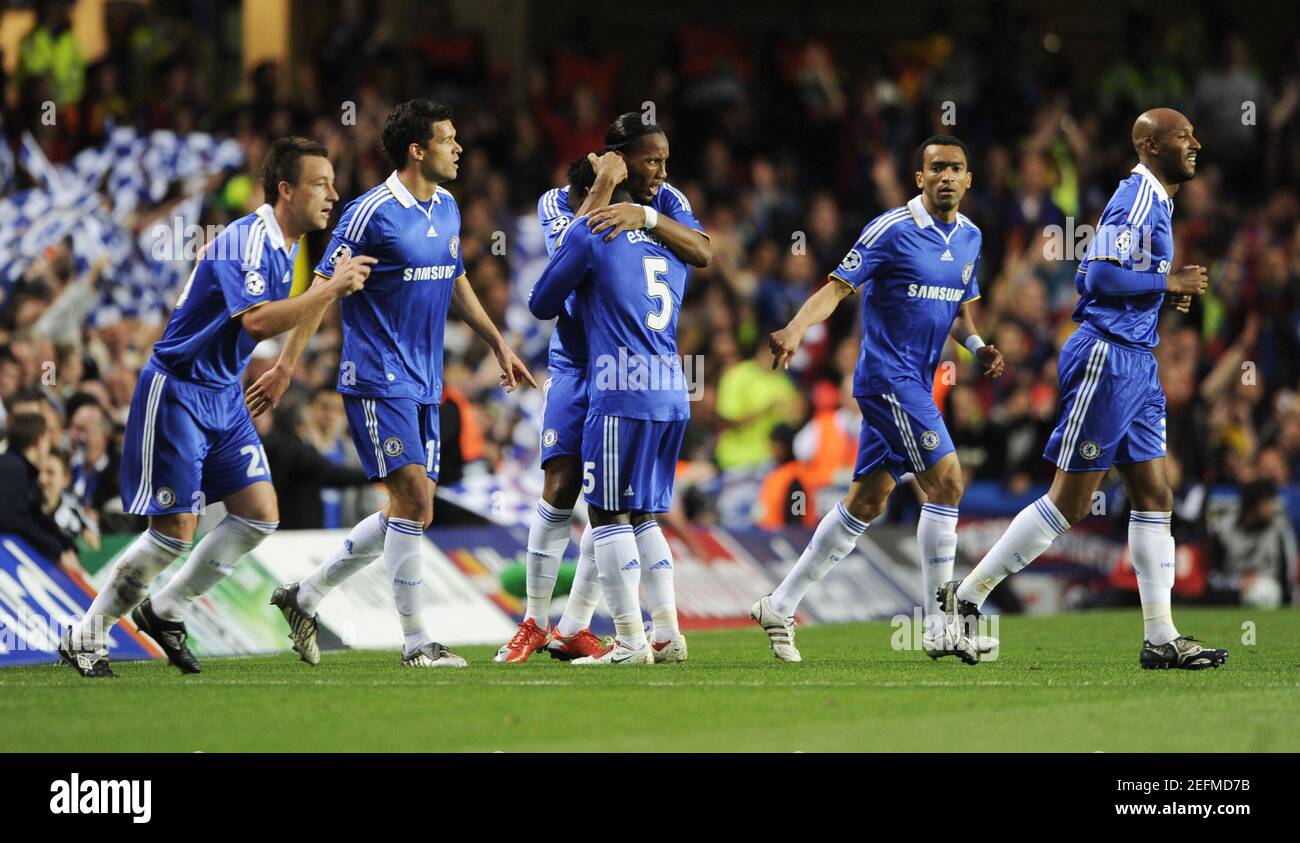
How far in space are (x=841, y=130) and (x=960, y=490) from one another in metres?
12.5

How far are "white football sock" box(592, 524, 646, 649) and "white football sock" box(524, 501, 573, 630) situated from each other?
87cm

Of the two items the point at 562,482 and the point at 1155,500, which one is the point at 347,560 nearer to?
the point at 562,482

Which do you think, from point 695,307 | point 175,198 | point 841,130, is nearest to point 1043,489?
point 695,307

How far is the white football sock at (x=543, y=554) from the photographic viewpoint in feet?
35.1

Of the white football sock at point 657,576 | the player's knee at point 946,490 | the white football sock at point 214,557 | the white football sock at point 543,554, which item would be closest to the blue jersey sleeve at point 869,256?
the player's knee at point 946,490

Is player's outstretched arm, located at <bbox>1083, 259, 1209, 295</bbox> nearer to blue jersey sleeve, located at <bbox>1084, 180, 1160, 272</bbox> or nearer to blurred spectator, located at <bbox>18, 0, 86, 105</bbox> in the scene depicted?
blue jersey sleeve, located at <bbox>1084, 180, 1160, 272</bbox>

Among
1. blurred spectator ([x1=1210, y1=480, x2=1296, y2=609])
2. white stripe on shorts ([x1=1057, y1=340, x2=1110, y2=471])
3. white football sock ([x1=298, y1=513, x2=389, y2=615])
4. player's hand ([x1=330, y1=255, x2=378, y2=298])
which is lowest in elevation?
blurred spectator ([x1=1210, y1=480, x2=1296, y2=609])

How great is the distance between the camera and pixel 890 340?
1057cm

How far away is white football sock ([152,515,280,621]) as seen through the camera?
9.59 meters

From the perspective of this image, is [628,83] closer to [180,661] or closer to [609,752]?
[180,661]

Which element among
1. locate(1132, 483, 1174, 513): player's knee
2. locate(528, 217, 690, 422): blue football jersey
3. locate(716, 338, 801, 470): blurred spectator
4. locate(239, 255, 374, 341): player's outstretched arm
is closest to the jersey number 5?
locate(528, 217, 690, 422): blue football jersey

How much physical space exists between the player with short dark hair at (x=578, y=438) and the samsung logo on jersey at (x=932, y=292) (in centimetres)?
128

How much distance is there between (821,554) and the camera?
10727 mm

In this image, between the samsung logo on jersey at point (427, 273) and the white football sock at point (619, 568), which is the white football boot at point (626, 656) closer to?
the white football sock at point (619, 568)
